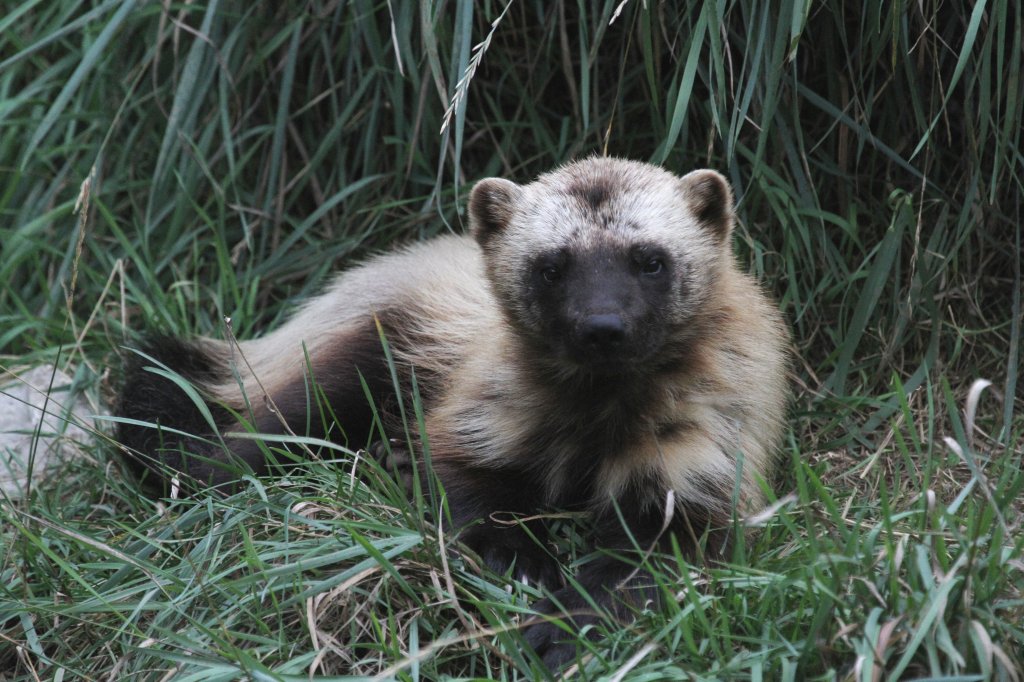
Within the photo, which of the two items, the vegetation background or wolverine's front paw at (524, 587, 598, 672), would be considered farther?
wolverine's front paw at (524, 587, 598, 672)

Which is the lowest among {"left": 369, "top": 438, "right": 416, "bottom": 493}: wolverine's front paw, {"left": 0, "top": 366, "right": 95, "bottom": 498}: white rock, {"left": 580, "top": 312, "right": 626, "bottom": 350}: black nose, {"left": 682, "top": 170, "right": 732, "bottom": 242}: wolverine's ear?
{"left": 369, "top": 438, "right": 416, "bottom": 493}: wolverine's front paw

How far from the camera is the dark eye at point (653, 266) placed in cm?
307

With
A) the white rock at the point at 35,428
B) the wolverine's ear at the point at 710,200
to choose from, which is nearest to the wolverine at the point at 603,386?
the wolverine's ear at the point at 710,200

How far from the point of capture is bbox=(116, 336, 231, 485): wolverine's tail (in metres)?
3.62

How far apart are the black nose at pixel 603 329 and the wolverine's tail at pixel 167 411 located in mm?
1332

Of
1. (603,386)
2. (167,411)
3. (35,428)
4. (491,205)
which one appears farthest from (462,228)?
(35,428)

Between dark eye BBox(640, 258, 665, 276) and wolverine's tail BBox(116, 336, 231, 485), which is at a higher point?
dark eye BBox(640, 258, 665, 276)

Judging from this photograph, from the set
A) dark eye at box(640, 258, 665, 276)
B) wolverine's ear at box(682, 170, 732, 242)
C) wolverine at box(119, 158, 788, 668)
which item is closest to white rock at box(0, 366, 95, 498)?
wolverine at box(119, 158, 788, 668)

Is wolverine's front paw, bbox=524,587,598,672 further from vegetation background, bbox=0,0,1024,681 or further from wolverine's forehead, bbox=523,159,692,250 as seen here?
wolverine's forehead, bbox=523,159,692,250

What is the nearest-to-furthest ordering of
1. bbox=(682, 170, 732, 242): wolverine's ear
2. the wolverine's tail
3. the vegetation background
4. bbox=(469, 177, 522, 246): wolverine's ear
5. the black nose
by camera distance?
the vegetation background, the black nose, bbox=(682, 170, 732, 242): wolverine's ear, bbox=(469, 177, 522, 246): wolverine's ear, the wolverine's tail

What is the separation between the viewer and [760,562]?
2768 mm

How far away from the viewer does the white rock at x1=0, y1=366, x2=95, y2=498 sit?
147 inches

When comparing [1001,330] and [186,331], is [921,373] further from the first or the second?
[186,331]

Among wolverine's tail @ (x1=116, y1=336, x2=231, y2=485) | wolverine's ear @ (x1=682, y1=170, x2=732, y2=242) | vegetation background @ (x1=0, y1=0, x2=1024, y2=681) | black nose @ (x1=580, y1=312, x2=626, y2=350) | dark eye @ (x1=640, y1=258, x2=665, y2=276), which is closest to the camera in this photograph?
vegetation background @ (x1=0, y1=0, x2=1024, y2=681)
